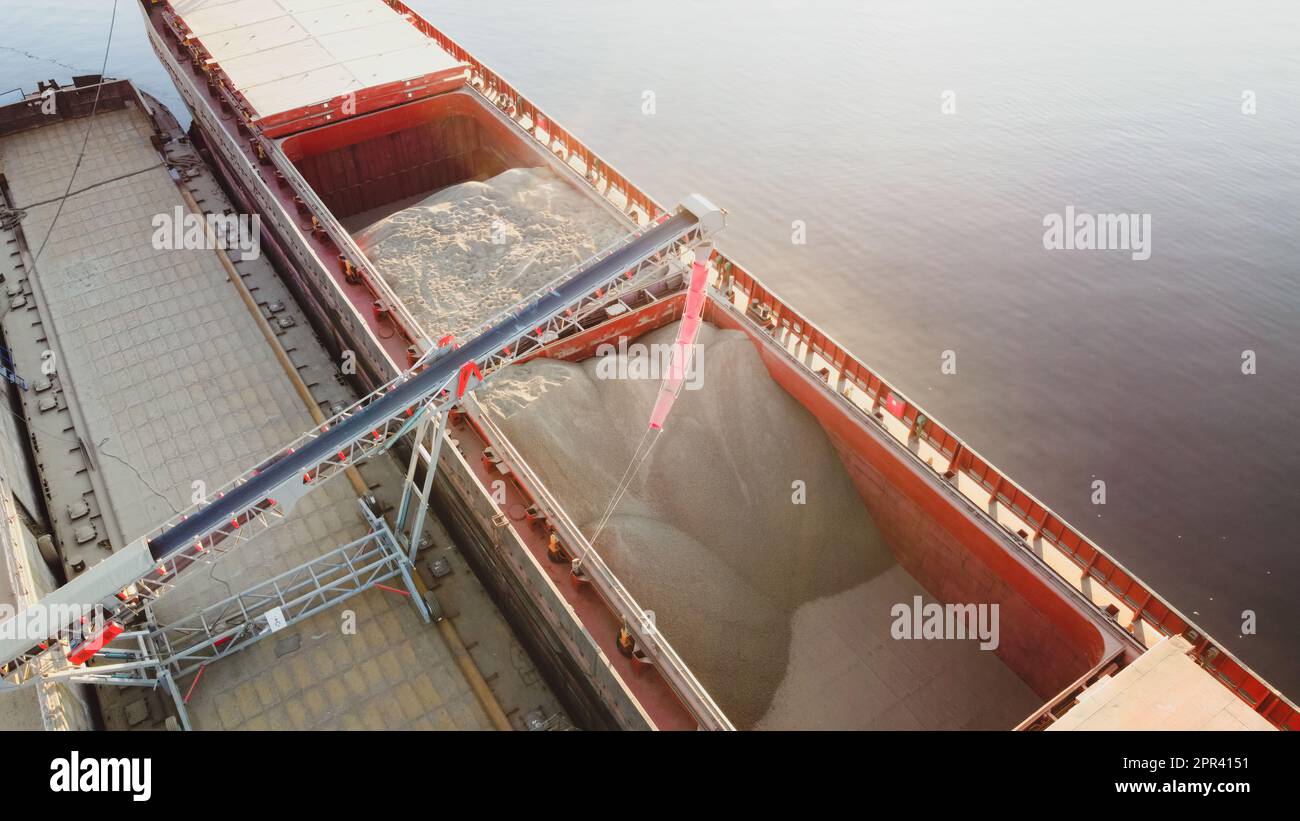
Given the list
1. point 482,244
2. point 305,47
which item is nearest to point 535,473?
point 482,244

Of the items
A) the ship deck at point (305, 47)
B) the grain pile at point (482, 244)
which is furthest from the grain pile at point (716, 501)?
the ship deck at point (305, 47)

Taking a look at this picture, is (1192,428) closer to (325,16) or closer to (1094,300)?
(1094,300)

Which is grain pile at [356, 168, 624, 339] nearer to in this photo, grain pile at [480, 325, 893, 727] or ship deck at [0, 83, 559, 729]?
grain pile at [480, 325, 893, 727]

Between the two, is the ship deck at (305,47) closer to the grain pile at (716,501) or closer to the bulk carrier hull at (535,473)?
the bulk carrier hull at (535,473)

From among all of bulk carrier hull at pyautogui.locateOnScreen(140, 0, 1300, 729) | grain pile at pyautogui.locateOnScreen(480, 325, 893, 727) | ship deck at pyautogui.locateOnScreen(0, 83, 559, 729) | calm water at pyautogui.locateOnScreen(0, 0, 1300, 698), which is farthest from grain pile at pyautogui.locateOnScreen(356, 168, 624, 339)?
calm water at pyautogui.locateOnScreen(0, 0, 1300, 698)

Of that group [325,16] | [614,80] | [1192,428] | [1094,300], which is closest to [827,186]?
[1094,300]

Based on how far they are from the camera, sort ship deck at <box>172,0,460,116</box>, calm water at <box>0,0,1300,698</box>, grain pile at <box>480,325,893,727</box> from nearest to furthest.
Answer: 1. grain pile at <box>480,325,893,727</box>
2. calm water at <box>0,0,1300,698</box>
3. ship deck at <box>172,0,460,116</box>

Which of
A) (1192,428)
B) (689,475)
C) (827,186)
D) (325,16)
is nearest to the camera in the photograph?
(689,475)
